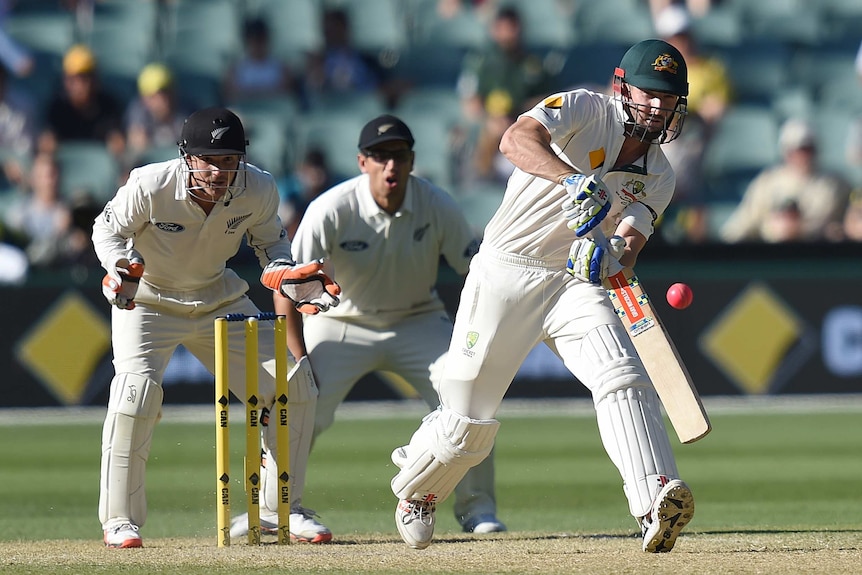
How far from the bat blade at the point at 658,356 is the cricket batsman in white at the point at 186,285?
1201 mm

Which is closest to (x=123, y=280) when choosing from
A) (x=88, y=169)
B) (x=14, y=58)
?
(x=88, y=169)

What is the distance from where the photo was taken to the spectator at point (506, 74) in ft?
43.8

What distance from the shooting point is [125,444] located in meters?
5.73

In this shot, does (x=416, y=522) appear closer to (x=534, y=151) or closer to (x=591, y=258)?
(x=591, y=258)

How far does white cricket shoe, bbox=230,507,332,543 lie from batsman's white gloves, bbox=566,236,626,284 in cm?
169

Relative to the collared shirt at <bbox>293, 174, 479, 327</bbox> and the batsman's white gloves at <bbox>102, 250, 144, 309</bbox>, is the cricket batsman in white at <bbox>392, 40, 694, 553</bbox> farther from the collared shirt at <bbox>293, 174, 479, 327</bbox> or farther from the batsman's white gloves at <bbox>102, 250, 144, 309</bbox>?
the collared shirt at <bbox>293, 174, 479, 327</bbox>

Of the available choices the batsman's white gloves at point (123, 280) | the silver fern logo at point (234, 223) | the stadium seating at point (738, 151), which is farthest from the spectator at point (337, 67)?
the batsman's white gloves at point (123, 280)

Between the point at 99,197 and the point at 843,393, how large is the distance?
6.63 meters

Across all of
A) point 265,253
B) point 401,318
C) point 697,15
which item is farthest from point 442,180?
point 265,253

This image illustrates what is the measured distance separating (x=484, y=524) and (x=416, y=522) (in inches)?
34.1

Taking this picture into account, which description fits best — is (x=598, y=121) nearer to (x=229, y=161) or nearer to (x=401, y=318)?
(x=229, y=161)

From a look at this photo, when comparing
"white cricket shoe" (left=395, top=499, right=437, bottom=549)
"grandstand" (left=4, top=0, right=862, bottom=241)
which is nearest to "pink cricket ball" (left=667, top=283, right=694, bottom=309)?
"white cricket shoe" (left=395, top=499, right=437, bottom=549)

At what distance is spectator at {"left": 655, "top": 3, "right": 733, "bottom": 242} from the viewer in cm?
1269

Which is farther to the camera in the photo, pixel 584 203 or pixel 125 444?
pixel 125 444
